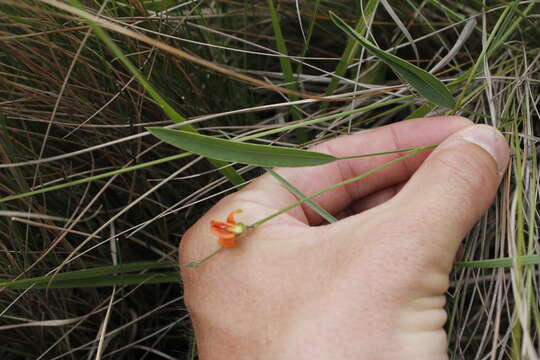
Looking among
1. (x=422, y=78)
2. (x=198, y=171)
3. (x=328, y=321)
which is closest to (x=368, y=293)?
(x=328, y=321)

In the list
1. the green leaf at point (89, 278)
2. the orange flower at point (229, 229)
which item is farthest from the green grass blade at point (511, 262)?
the green leaf at point (89, 278)

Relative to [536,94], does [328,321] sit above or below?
below

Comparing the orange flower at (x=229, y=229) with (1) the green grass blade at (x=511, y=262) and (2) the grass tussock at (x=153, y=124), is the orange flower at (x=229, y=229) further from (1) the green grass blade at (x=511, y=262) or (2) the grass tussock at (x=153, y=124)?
(1) the green grass blade at (x=511, y=262)

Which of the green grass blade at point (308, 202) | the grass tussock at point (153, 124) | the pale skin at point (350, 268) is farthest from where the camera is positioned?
the grass tussock at point (153, 124)

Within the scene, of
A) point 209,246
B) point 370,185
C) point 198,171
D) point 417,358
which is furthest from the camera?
point 198,171

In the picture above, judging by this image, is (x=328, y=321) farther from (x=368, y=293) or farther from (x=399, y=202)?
(x=399, y=202)

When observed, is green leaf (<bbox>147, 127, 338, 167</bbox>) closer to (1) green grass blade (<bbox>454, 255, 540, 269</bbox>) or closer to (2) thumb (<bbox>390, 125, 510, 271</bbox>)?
(2) thumb (<bbox>390, 125, 510, 271</bbox>)
